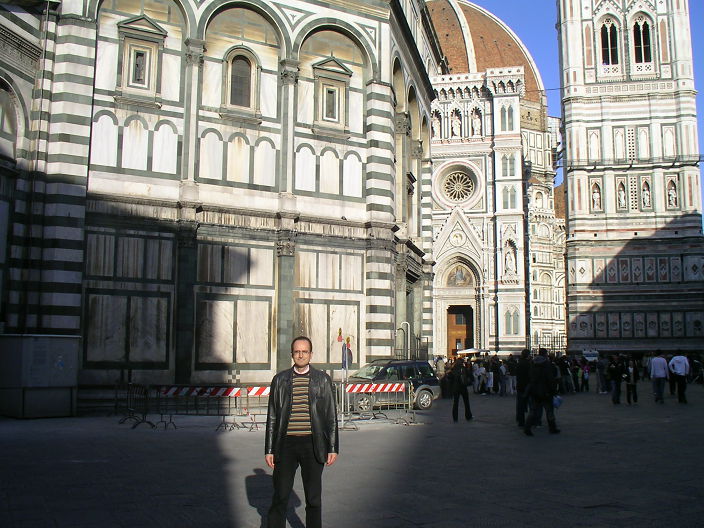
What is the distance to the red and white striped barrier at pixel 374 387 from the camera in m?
19.9

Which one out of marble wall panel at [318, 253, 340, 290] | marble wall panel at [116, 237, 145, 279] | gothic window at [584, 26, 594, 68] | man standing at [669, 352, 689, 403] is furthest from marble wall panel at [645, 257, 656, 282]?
marble wall panel at [116, 237, 145, 279]

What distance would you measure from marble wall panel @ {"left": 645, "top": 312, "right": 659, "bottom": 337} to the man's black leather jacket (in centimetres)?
6256

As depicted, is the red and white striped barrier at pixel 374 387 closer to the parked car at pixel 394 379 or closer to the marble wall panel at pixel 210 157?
the parked car at pixel 394 379

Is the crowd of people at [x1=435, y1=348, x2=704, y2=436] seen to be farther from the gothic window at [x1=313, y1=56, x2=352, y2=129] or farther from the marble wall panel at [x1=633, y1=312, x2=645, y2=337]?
the marble wall panel at [x1=633, y1=312, x2=645, y2=337]

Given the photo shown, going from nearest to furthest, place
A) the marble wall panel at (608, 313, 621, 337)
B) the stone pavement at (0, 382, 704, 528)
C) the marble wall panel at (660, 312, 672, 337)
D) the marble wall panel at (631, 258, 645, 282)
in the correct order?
the stone pavement at (0, 382, 704, 528) → the marble wall panel at (660, 312, 672, 337) → the marble wall panel at (608, 313, 621, 337) → the marble wall panel at (631, 258, 645, 282)

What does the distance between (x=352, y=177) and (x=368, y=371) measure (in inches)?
284

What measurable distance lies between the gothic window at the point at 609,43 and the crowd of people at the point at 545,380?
32.0m

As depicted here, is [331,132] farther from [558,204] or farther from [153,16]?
[558,204]

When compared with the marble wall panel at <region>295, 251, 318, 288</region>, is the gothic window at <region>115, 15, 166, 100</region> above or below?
above

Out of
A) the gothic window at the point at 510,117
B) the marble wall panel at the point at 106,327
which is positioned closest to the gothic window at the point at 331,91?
the marble wall panel at the point at 106,327

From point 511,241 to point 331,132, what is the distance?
5057 cm

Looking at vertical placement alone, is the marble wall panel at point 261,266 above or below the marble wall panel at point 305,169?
below

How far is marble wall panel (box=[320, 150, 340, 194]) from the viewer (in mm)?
25438

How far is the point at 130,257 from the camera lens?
72.0ft
